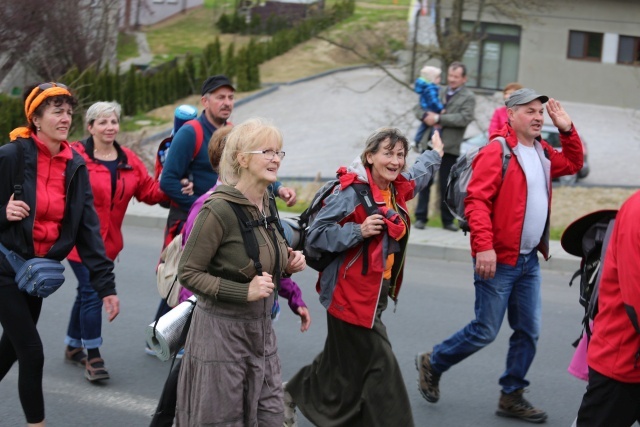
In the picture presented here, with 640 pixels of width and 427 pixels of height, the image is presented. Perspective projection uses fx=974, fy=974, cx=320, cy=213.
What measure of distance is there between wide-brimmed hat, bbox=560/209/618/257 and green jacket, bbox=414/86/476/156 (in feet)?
21.0

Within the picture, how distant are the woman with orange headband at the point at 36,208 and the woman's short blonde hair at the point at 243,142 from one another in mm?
1073

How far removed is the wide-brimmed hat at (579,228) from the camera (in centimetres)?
473

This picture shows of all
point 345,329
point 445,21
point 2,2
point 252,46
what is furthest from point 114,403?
point 252,46

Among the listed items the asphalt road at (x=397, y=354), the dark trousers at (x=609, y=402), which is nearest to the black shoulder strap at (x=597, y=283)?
the dark trousers at (x=609, y=402)

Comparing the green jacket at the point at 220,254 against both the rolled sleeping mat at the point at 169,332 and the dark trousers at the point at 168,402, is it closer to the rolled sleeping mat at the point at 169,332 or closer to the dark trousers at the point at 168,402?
the rolled sleeping mat at the point at 169,332

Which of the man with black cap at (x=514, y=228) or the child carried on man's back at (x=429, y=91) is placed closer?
the man with black cap at (x=514, y=228)

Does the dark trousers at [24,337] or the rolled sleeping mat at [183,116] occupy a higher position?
the rolled sleeping mat at [183,116]

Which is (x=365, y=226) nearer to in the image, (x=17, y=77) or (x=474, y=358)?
(x=474, y=358)

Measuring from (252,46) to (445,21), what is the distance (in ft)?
68.7

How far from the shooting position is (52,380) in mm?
6566

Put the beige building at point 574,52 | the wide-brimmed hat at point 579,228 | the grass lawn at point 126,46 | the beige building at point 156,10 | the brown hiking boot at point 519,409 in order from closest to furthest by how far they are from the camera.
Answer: the wide-brimmed hat at point 579,228 < the brown hiking boot at point 519,409 < the beige building at point 574,52 < the grass lawn at point 126,46 < the beige building at point 156,10

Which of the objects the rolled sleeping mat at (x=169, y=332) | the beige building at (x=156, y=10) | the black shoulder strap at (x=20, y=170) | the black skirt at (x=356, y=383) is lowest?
the beige building at (x=156, y=10)

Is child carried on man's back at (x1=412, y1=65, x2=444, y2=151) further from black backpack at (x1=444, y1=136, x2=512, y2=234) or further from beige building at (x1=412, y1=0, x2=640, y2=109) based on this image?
beige building at (x1=412, y1=0, x2=640, y2=109)

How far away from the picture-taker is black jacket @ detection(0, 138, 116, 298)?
4848 millimetres
